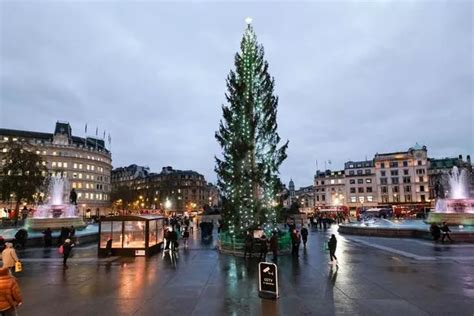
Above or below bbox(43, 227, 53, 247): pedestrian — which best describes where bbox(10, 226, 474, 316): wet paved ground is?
below

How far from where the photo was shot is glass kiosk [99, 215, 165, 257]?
24.2 meters

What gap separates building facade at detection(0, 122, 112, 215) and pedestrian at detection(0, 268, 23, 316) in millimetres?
119041

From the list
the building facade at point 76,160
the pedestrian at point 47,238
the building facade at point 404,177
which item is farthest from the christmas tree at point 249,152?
the building facade at point 76,160

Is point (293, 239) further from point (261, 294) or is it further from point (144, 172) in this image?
point (144, 172)

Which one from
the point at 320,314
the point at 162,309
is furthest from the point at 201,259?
the point at 320,314

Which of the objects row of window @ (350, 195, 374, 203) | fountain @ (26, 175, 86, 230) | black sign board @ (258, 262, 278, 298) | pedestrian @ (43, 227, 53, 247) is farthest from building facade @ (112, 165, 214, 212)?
black sign board @ (258, 262, 278, 298)

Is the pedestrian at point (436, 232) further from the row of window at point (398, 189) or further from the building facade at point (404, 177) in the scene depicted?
the row of window at point (398, 189)

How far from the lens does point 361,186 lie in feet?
395

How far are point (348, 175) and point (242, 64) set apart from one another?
103375 millimetres

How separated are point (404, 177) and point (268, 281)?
372 ft

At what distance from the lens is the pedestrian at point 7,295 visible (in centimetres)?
716

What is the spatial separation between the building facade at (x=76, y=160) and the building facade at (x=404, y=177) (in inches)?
3800

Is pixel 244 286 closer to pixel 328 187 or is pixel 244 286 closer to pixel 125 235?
pixel 125 235

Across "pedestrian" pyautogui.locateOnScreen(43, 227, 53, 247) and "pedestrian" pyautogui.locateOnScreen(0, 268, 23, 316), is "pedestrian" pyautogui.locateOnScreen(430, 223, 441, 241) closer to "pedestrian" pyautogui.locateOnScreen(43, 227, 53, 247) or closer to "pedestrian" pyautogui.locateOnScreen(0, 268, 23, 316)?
"pedestrian" pyautogui.locateOnScreen(0, 268, 23, 316)
